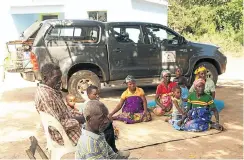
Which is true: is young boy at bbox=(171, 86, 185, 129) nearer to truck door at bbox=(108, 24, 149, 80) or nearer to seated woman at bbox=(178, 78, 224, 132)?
seated woman at bbox=(178, 78, 224, 132)

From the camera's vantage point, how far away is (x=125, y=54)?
8.74 meters

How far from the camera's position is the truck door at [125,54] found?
8688 millimetres

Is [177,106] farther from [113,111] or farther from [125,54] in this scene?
[125,54]

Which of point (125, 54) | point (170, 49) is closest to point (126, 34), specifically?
point (125, 54)

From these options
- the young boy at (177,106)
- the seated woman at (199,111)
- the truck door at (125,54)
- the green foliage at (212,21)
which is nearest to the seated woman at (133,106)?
the young boy at (177,106)

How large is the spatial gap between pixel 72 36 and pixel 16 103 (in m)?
2.06

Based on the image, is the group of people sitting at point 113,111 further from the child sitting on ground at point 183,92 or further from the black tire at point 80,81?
the black tire at point 80,81

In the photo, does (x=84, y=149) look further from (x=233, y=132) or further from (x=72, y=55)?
(x=72, y=55)

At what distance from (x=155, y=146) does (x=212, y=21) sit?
19.8m

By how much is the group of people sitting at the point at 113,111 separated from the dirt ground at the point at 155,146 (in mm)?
534

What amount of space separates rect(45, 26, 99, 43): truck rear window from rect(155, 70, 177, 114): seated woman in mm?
2242

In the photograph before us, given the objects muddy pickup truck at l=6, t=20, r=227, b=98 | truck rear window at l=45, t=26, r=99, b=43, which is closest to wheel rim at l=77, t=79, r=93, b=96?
muddy pickup truck at l=6, t=20, r=227, b=98

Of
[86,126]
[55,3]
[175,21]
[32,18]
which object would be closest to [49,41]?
[86,126]

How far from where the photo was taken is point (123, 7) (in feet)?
51.8
